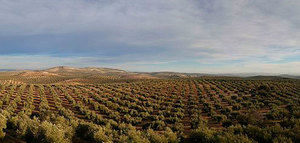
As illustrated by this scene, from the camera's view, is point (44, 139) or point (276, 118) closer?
point (44, 139)

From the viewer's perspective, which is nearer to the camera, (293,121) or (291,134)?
(291,134)

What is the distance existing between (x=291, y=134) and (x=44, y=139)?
13.9 m

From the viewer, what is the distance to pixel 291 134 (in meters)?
8.34

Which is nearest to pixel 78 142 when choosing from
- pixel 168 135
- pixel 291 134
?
pixel 168 135

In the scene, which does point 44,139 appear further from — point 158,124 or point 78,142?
point 158,124

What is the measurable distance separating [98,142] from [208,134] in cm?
667

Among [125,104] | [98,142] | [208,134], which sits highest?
[208,134]

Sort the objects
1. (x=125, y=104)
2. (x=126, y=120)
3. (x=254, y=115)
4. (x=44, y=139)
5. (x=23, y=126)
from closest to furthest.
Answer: (x=44, y=139) → (x=23, y=126) → (x=254, y=115) → (x=126, y=120) → (x=125, y=104)

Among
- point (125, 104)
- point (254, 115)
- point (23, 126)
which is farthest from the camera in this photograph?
point (125, 104)

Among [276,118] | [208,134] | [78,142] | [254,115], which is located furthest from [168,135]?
[276,118]

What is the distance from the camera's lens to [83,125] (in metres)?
11.0

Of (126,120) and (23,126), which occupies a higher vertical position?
(23,126)

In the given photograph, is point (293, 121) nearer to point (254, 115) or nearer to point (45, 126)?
point (254, 115)

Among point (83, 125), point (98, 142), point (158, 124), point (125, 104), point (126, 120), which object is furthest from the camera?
point (125, 104)
